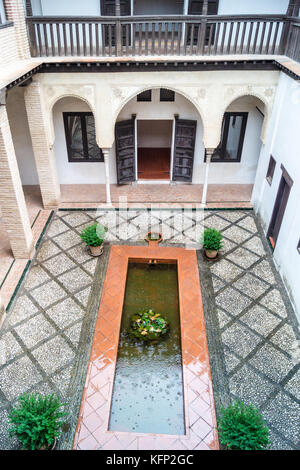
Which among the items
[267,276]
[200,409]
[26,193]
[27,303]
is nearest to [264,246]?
[267,276]

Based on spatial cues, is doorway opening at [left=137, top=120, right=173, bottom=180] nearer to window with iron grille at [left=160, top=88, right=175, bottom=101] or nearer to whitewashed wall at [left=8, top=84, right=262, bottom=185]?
whitewashed wall at [left=8, top=84, right=262, bottom=185]

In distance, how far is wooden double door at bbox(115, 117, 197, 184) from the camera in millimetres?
10367

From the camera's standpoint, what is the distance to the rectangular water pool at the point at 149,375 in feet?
17.3

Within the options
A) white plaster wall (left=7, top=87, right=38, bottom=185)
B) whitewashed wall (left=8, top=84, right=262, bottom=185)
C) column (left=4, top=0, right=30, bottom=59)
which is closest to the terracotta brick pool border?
whitewashed wall (left=8, top=84, right=262, bottom=185)

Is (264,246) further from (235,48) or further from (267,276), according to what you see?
(235,48)

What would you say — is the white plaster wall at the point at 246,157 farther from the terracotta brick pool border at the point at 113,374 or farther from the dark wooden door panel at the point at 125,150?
the terracotta brick pool border at the point at 113,374

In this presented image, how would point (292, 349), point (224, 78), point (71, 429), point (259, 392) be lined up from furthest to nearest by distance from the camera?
1. point (224, 78)
2. point (292, 349)
3. point (259, 392)
4. point (71, 429)

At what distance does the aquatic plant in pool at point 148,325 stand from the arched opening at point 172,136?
5.36 m

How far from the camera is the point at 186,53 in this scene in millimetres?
8336

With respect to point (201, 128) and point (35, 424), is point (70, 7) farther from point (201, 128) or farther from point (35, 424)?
point (35, 424)

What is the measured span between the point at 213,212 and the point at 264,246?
6.05 ft

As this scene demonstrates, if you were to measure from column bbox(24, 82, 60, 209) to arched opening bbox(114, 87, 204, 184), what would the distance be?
206 cm

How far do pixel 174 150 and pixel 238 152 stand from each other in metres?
1.88

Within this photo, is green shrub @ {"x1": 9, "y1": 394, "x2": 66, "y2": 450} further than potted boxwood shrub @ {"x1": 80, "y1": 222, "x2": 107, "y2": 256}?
No
